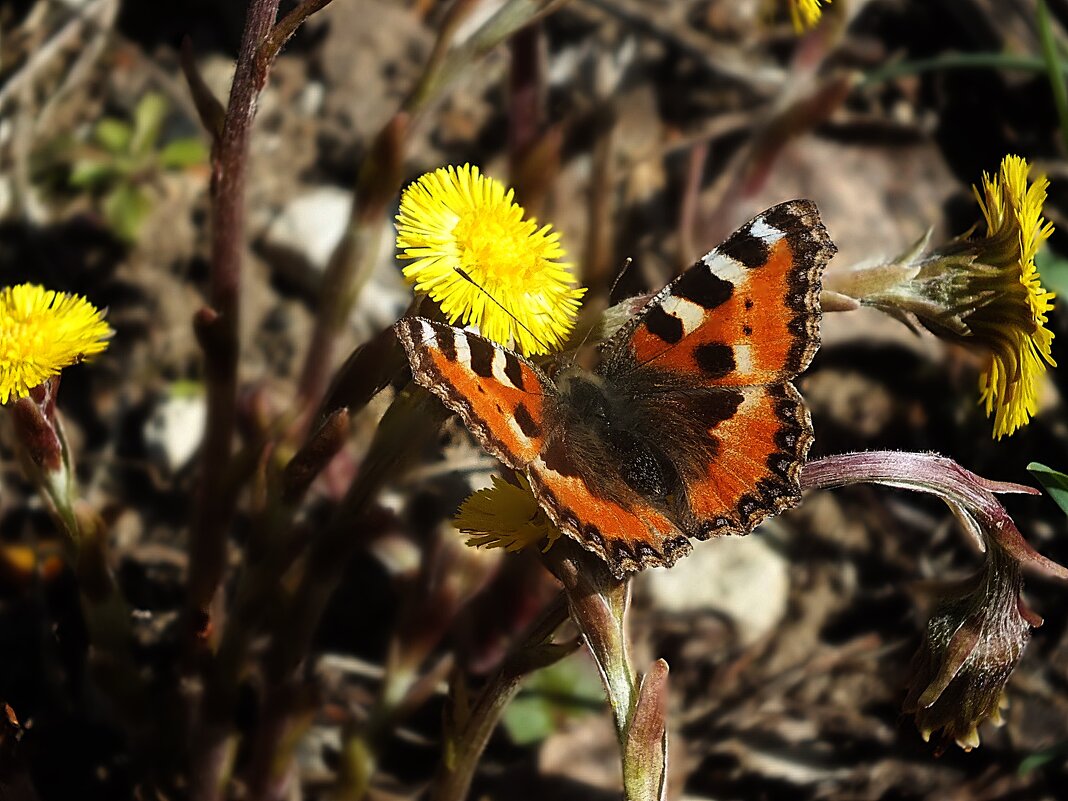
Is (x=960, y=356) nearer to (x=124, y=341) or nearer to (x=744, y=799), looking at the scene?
(x=744, y=799)

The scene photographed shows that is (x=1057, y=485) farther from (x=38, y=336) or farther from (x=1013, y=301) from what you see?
(x=38, y=336)

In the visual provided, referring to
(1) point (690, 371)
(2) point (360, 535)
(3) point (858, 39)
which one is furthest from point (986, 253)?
(3) point (858, 39)

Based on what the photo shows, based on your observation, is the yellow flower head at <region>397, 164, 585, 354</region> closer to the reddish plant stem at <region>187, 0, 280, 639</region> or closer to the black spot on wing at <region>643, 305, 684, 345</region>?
the black spot on wing at <region>643, 305, 684, 345</region>

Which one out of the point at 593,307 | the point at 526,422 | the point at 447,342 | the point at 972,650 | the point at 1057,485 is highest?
the point at 593,307

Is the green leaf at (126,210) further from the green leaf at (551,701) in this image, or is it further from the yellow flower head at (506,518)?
the yellow flower head at (506,518)

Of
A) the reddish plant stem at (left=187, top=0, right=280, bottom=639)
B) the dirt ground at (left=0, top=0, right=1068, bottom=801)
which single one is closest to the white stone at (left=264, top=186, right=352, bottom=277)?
the dirt ground at (left=0, top=0, right=1068, bottom=801)

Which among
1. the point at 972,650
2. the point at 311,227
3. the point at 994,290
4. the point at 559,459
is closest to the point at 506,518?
the point at 559,459
